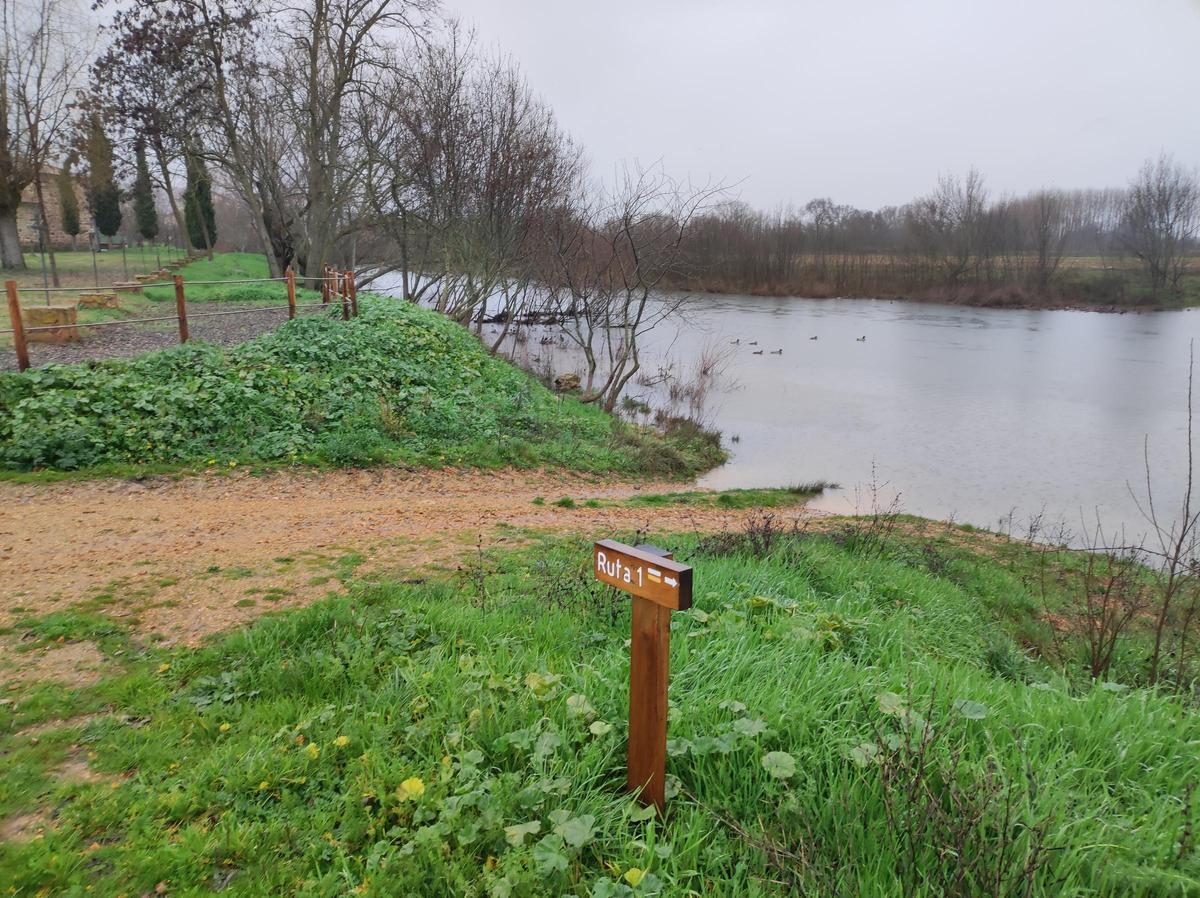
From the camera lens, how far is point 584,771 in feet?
8.77

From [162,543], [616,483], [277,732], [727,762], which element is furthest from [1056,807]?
[616,483]

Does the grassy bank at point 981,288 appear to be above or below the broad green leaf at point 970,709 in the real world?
above

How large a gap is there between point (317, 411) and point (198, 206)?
1199 inches

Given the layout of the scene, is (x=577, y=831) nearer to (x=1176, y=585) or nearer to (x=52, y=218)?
(x=1176, y=585)

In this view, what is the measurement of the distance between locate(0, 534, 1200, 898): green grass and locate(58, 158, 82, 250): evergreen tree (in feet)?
121

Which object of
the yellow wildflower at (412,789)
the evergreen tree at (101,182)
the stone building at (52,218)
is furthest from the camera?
the stone building at (52,218)

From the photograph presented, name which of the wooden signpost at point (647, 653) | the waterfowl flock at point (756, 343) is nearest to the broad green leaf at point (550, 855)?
the wooden signpost at point (647, 653)

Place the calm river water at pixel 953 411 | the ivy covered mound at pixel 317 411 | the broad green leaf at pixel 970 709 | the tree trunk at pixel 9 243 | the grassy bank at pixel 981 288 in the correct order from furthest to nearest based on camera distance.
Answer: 1. the grassy bank at pixel 981 288
2. the tree trunk at pixel 9 243
3. the calm river water at pixel 953 411
4. the ivy covered mound at pixel 317 411
5. the broad green leaf at pixel 970 709

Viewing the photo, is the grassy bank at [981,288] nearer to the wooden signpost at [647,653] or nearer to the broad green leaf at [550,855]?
the wooden signpost at [647,653]

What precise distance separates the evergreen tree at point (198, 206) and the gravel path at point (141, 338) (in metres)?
14.8

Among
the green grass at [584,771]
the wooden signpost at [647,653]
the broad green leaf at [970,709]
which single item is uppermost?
the wooden signpost at [647,653]

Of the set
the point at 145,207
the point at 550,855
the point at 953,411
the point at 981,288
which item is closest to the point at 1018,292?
the point at 981,288

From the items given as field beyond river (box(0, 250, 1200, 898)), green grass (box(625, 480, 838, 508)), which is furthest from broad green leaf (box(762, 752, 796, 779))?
green grass (box(625, 480, 838, 508))

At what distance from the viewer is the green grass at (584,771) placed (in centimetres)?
226
